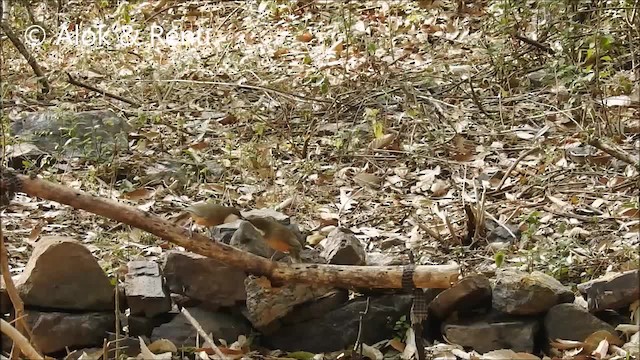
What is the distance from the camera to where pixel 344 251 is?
2588mm

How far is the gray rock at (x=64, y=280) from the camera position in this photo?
8.12 feet

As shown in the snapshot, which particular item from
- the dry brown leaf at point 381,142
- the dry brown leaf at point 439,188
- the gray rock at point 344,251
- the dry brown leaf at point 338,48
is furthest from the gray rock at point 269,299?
the dry brown leaf at point 338,48

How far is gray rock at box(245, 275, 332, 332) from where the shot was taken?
2.49 m

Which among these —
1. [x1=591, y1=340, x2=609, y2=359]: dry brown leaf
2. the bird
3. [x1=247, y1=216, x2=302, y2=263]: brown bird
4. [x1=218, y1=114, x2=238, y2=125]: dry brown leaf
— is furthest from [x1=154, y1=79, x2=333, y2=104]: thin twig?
[x1=591, y1=340, x2=609, y2=359]: dry brown leaf

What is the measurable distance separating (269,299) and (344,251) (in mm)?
263

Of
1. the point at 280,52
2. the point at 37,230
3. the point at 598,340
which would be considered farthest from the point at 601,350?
the point at 280,52

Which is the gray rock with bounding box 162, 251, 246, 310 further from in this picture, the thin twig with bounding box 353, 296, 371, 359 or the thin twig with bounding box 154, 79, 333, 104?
the thin twig with bounding box 154, 79, 333, 104

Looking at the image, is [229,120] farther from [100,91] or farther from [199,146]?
[100,91]

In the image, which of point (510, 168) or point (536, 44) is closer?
point (510, 168)

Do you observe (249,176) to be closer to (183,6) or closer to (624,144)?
(624,144)

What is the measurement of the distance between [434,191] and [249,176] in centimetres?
77

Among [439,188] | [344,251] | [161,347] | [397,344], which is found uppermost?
[344,251]

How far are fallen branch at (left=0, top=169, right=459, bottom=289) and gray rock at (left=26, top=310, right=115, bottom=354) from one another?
11.8 inches

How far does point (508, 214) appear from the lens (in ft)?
10.4
